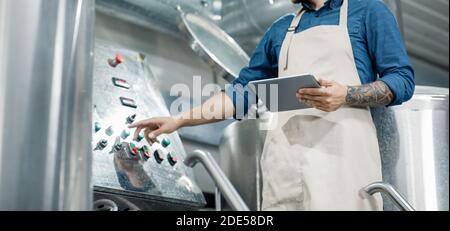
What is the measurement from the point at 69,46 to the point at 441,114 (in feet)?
5.76

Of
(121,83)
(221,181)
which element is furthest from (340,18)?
(121,83)

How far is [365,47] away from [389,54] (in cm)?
11

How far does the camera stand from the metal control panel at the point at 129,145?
2426 mm

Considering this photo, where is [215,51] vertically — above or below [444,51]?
below

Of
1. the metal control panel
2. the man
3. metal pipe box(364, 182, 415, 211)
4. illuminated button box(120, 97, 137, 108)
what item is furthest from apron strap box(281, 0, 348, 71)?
illuminated button box(120, 97, 137, 108)

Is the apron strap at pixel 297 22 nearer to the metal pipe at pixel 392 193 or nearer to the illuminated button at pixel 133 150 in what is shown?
the metal pipe at pixel 392 193

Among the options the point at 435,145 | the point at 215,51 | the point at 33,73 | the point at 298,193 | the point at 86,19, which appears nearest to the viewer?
the point at 33,73

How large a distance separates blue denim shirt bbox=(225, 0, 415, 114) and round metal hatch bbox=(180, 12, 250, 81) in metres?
0.83

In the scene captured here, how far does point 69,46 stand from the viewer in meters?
1.34

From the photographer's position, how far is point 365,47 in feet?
7.16

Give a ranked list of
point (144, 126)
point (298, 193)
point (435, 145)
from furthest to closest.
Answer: point (435, 145), point (144, 126), point (298, 193)

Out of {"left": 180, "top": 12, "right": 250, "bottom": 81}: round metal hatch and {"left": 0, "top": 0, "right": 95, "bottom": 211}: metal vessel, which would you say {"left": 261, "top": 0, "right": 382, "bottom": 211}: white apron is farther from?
{"left": 180, "top": 12, "right": 250, "bottom": 81}: round metal hatch

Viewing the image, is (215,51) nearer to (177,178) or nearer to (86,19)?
(177,178)
